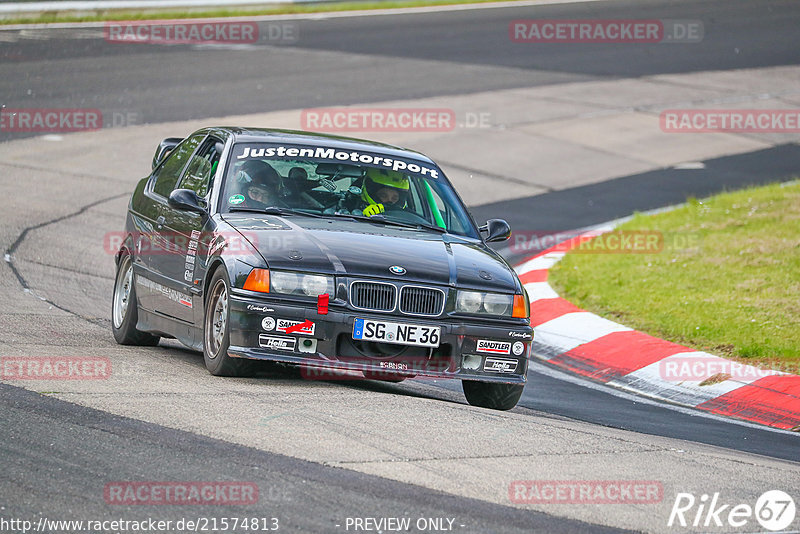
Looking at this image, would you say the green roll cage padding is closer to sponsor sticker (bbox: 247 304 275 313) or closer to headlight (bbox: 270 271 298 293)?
headlight (bbox: 270 271 298 293)

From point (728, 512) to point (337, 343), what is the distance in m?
2.59

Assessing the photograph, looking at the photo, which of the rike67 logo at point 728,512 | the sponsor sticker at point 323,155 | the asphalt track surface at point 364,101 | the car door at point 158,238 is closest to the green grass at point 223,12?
the asphalt track surface at point 364,101

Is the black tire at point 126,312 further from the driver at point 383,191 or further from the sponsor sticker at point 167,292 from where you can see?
the driver at point 383,191

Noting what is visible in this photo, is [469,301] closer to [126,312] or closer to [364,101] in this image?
[126,312]

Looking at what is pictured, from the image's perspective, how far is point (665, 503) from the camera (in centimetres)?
559

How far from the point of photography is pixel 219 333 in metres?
7.64

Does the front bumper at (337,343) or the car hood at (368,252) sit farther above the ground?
the car hood at (368,252)

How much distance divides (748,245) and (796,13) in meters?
21.6

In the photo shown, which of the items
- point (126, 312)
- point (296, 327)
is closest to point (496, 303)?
point (296, 327)

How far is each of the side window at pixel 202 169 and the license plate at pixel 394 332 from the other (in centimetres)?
186

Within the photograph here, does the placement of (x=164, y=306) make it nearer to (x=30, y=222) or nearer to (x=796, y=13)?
(x=30, y=222)

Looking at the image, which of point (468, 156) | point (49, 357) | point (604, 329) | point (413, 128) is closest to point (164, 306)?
point (49, 357)

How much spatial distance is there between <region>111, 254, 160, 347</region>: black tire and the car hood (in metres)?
1.51

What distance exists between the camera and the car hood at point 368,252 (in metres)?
7.36
